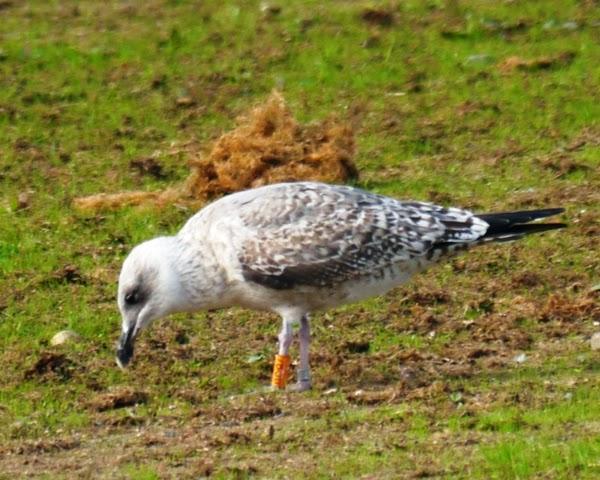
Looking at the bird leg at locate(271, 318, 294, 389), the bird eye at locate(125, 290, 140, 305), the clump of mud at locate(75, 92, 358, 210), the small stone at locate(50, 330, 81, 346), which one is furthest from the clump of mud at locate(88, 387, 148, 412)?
the clump of mud at locate(75, 92, 358, 210)

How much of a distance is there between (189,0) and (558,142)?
20.9 ft

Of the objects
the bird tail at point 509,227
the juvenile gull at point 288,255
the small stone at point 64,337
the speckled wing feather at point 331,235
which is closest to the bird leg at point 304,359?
the juvenile gull at point 288,255

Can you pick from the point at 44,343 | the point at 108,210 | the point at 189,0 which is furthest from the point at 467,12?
the point at 44,343

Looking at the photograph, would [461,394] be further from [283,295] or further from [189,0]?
[189,0]

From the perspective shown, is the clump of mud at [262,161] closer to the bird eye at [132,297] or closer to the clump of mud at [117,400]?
the bird eye at [132,297]

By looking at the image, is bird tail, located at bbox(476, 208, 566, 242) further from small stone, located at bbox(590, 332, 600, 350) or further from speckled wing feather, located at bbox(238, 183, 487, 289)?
small stone, located at bbox(590, 332, 600, 350)

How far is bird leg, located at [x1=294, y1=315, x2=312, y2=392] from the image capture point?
33.3 ft

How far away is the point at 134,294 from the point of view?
1034cm

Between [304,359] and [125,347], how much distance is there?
104cm

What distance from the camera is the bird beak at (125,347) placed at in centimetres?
1036

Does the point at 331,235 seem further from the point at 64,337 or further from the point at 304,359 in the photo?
the point at 64,337

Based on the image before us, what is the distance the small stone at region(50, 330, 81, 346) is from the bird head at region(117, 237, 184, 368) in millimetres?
954

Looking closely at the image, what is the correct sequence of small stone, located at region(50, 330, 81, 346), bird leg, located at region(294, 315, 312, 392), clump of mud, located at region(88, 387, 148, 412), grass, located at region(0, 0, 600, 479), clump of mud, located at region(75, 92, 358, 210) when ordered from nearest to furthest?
1. grass, located at region(0, 0, 600, 479)
2. clump of mud, located at region(88, 387, 148, 412)
3. bird leg, located at region(294, 315, 312, 392)
4. small stone, located at region(50, 330, 81, 346)
5. clump of mud, located at region(75, 92, 358, 210)

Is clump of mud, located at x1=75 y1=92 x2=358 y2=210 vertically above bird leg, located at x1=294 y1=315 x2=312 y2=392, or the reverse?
bird leg, located at x1=294 y1=315 x2=312 y2=392
